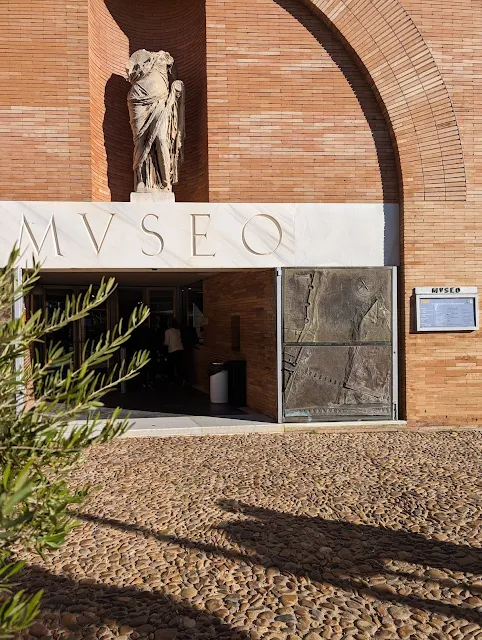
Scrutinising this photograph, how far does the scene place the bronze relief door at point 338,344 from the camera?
30.4 feet

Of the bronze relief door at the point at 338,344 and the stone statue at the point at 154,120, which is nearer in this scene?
the bronze relief door at the point at 338,344

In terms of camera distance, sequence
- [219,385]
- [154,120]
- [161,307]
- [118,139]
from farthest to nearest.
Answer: [161,307]
[219,385]
[118,139]
[154,120]

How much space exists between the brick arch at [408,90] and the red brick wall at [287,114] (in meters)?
0.26

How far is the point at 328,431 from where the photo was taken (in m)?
9.23

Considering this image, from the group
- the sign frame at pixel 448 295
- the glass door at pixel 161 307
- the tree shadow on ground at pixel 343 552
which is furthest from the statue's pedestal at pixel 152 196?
the glass door at pixel 161 307

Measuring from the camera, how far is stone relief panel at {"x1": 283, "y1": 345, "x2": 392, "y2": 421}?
9.25 meters

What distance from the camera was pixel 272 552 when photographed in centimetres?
448

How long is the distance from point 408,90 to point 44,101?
5.70m

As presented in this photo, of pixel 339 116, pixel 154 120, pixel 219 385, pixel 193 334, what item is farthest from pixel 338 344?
pixel 193 334

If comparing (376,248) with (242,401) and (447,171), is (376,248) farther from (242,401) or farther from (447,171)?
(242,401)

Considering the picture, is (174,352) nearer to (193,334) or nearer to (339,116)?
(193,334)

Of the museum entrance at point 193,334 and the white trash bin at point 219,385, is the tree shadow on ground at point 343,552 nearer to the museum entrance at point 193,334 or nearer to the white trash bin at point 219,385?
the museum entrance at point 193,334

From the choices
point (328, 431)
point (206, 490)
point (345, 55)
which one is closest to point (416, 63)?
point (345, 55)

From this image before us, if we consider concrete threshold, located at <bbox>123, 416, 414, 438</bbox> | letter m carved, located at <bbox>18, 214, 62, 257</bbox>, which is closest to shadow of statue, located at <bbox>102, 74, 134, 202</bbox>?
letter m carved, located at <bbox>18, 214, 62, 257</bbox>
